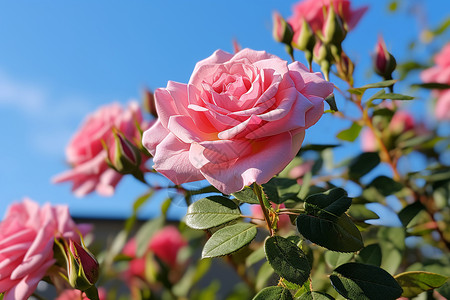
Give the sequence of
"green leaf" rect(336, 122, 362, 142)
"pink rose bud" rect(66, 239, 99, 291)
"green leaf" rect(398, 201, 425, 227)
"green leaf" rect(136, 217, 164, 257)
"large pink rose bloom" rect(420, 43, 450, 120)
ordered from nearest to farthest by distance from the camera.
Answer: "pink rose bud" rect(66, 239, 99, 291) < "green leaf" rect(398, 201, 425, 227) < "green leaf" rect(336, 122, 362, 142) < "green leaf" rect(136, 217, 164, 257) < "large pink rose bloom" rect(420, 43, 450, 120)

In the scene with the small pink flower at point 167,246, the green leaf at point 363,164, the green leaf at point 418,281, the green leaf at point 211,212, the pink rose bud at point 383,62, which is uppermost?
the green leaf at point 211,212

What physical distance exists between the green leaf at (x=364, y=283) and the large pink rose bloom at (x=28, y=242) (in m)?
0.37

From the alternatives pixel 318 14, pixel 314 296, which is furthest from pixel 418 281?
pixel 318 14

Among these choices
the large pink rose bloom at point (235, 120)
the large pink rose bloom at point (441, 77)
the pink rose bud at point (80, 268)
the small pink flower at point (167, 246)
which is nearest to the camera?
the large pink rose bloom at point (235, 120)

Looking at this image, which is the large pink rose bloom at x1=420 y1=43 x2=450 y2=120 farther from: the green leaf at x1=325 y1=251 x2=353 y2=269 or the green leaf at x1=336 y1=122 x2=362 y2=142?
the green leaf at x1=325 y1=251 x2=353 y2=269

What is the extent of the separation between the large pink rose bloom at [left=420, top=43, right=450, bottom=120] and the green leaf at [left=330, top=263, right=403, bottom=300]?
3.08ft

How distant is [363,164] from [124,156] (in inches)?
17.2

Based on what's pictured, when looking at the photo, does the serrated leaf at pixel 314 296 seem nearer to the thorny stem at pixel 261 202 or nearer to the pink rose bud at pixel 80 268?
the thorny stem at pixel 261 202

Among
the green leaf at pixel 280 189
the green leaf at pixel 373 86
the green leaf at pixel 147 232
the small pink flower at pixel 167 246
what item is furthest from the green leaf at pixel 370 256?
the small pink flower at pixel 167 246

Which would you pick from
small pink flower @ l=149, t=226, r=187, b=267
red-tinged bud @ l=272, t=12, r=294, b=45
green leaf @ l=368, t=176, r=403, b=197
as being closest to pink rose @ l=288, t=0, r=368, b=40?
red-tinged bud @ l=272, t=12, r=294, b=45

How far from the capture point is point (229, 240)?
0.51 metres

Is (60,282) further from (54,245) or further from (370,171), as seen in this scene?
(370,171)

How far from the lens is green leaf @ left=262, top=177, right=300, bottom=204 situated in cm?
60

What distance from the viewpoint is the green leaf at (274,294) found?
49 centimetres
